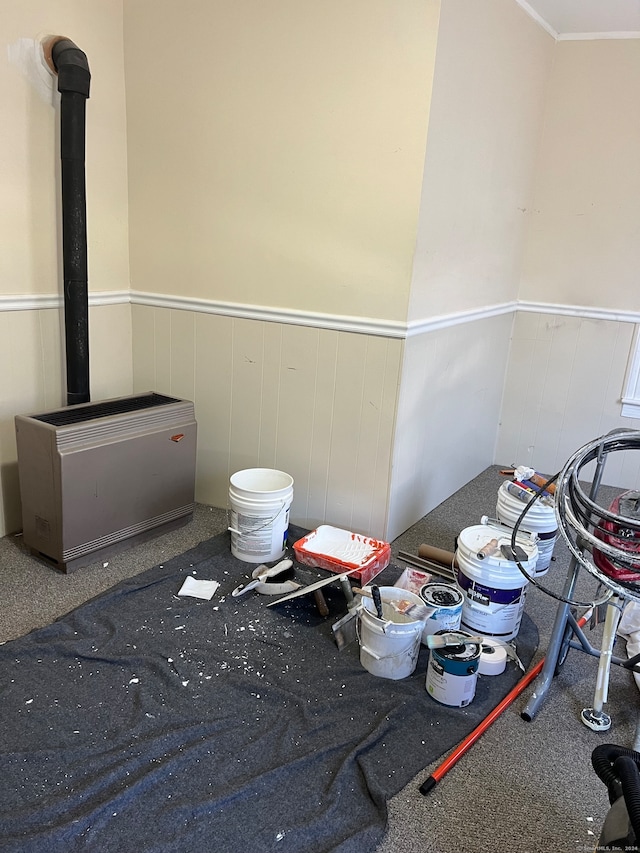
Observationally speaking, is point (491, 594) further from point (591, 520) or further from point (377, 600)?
point (591, 520)

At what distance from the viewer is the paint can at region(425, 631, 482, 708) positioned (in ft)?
6.10

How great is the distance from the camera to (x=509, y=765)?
1729 millimetres

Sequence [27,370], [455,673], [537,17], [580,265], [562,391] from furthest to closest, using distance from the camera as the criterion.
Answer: [562,391] < [580,265] < [537,17] < [27,370] < [455,673]

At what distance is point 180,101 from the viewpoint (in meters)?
2.81

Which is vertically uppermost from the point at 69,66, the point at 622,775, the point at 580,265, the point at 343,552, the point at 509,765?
the point at 69,66

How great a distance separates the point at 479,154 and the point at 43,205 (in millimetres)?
1870

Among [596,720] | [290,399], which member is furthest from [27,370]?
[596,720]

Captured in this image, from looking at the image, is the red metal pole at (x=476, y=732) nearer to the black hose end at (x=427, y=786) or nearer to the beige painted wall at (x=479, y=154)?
the black hose end at (x=427, y=786)

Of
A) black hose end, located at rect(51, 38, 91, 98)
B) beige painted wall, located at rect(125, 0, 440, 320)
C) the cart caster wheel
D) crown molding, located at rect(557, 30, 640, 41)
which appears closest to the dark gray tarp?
the cart caster wheel

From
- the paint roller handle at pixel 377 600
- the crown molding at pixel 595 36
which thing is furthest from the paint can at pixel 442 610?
the crown molding at pixel 595 36

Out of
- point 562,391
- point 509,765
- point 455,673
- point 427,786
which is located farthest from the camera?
point 562,391

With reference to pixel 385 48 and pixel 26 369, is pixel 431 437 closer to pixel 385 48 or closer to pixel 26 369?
pixel 385 48

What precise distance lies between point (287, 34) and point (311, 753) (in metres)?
2.52

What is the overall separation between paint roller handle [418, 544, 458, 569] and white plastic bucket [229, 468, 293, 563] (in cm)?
57
